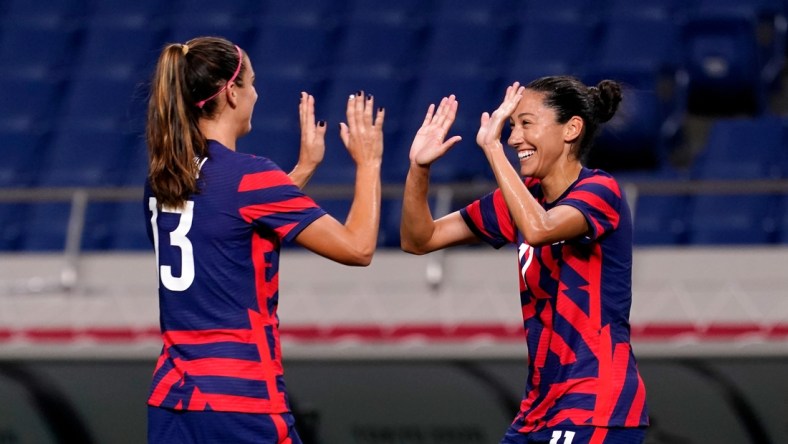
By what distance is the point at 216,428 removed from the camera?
120 inches

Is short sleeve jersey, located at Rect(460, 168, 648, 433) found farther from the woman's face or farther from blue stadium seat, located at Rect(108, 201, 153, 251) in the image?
blue stadium seat, located at Rect(108, 201, 153, 251)

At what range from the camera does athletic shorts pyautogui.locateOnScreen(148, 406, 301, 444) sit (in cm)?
304

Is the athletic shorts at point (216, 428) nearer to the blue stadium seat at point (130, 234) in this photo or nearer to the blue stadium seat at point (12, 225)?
the blue stadium seat at point (130, 234)

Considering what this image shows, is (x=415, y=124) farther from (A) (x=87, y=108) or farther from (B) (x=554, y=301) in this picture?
(B) (x=554, y=301)

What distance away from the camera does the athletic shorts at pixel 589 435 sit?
10.8 feet

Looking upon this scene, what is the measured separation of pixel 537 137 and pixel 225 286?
90 cm

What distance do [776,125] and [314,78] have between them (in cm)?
296

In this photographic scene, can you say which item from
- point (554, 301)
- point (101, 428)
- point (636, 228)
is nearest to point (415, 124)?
point (636, 228)

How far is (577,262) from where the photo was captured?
11.0 feet

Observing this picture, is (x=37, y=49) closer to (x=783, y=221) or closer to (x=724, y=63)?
(x=724, y=63)

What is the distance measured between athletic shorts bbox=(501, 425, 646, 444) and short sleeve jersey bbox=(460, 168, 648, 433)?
2 cm

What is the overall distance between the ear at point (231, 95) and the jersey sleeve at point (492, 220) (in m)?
0.81

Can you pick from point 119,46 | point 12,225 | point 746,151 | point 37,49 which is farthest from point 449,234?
point 37,49

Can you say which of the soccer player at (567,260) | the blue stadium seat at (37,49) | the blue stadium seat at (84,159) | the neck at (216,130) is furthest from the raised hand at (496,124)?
the blue stadium seat at (37,49)
